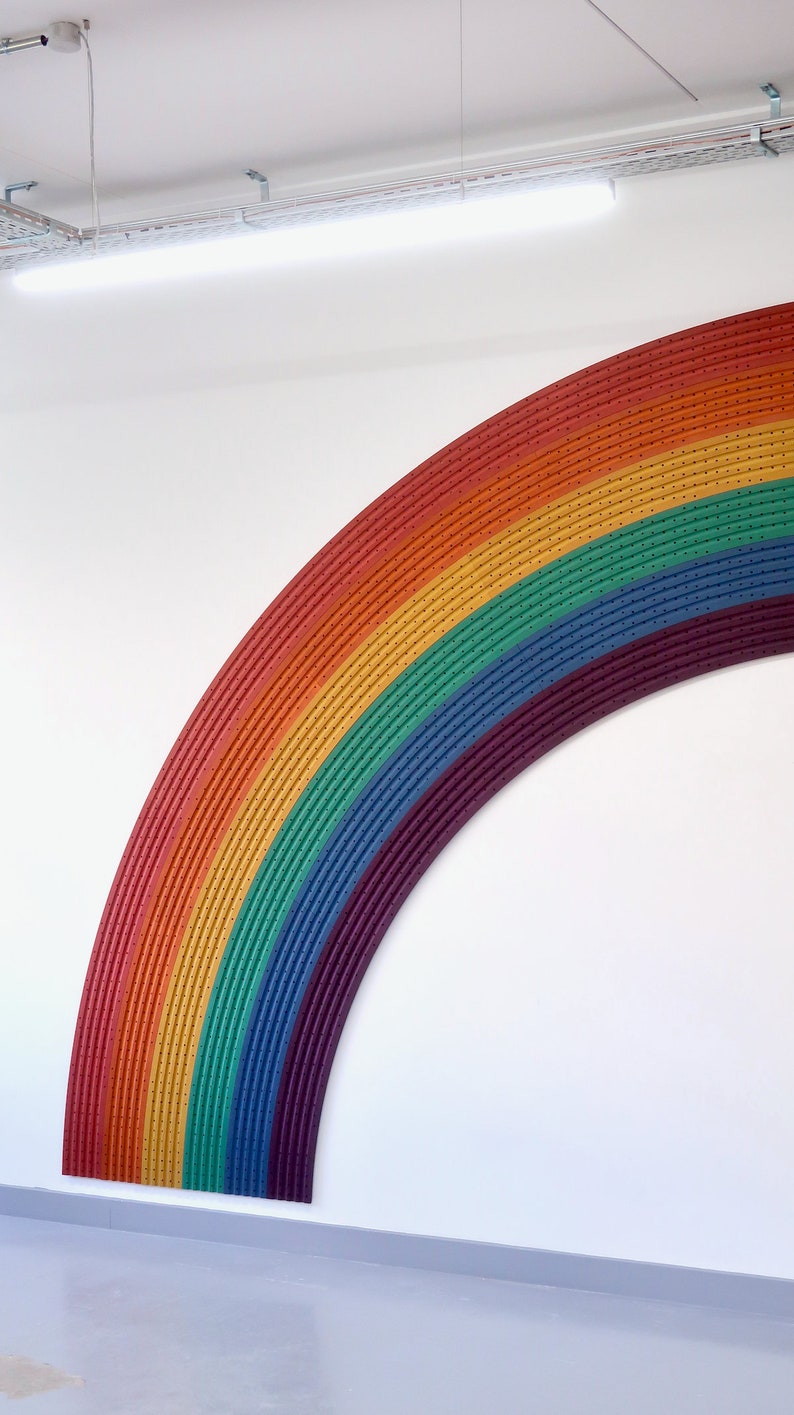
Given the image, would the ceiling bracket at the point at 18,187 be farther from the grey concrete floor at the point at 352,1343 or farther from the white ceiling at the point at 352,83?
the grey concrete floor at the point at 352,1343

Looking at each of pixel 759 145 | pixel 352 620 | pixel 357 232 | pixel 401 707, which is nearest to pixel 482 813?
pixel 401 707

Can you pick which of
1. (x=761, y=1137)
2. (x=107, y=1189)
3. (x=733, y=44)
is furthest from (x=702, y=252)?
(x=107, y=1189)

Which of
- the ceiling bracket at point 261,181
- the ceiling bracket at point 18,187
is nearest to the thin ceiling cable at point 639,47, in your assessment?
the ceiling bracket at point 261,181

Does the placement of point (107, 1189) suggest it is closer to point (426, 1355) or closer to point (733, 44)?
point (426, 1355)

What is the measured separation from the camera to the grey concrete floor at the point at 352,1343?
402 cm

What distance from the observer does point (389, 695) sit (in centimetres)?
523

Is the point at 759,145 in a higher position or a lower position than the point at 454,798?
higher

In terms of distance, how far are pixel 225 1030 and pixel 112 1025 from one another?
48 centimetres

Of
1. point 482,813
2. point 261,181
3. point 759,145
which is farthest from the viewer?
point 261,181

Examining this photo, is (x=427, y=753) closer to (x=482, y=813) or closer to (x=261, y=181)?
(x=482, y=813)

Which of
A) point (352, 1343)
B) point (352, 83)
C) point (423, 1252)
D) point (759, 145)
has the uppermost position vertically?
point (352, 83)

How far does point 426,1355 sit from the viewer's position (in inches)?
171

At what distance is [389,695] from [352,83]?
6.50 ft

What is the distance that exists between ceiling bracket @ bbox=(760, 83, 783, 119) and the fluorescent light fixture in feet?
3.26
